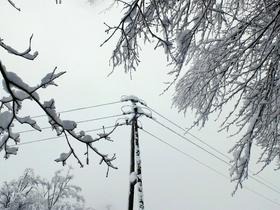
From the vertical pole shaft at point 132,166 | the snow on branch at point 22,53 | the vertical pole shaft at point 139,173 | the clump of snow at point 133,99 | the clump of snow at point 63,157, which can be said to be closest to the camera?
the snow on branch at point 22,53

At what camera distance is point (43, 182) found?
33000 mm

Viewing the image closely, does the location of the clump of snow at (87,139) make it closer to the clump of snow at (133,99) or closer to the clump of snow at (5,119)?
the clump of snow at (5,119)

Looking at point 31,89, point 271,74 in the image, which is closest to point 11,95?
point 31,89

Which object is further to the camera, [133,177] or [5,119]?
[133,177]

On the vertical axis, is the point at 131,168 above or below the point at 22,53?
above

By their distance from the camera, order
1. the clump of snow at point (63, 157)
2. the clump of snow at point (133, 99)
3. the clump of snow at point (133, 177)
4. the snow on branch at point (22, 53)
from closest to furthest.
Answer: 1. the snow on branch at point (22, 53)
2. the clump of snow at point (63, 157)
3. the clump of snow at point (133, 177)
4. the clump of snow at point (133, 99)

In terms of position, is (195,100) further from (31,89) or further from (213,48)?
(31,89)

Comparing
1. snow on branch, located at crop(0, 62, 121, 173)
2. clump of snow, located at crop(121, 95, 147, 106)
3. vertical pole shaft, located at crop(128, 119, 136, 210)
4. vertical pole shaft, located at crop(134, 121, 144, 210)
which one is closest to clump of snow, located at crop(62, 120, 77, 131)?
snow on branch, located at crop(0, 62, 121, 173)

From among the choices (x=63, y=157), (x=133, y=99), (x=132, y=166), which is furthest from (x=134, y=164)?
(x=63, y=157)

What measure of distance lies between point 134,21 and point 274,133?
7.71 feet

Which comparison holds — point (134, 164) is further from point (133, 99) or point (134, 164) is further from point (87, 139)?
point (87, 139)

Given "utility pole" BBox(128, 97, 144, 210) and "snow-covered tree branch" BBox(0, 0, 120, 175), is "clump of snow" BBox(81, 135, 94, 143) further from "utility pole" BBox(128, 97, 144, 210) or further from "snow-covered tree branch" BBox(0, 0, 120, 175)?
"utility pole" BBox(128, 97, 144, 210)

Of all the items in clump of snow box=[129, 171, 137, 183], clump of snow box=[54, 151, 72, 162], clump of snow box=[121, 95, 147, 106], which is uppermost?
clump of snow box=[121, 95, 147, 106]

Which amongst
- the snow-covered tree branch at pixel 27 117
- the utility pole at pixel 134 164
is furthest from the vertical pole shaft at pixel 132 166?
the snow-covered tree branch at pixel 27 117
